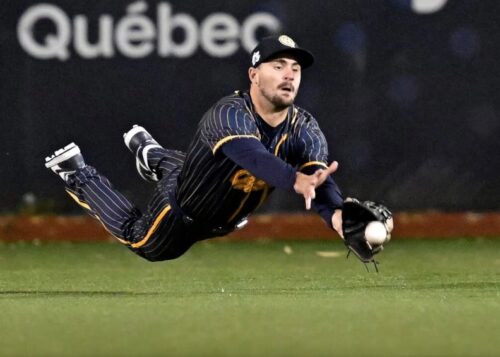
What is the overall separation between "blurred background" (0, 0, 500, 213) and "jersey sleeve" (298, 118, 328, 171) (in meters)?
4.18

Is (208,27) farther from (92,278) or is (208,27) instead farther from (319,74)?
(92,278)

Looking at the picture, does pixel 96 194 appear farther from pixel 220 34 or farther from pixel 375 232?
pixel 220 34

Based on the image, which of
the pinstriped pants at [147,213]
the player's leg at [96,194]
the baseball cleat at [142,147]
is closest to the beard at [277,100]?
the pinstriped pants at [147,213]

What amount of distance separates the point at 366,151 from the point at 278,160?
518cm

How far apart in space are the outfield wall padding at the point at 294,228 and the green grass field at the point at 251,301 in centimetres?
22

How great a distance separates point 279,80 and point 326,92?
453cm

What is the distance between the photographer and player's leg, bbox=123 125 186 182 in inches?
399

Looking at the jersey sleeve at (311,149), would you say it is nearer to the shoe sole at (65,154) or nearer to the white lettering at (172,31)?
the shoe sole at (65,154)

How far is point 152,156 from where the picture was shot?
10391mm

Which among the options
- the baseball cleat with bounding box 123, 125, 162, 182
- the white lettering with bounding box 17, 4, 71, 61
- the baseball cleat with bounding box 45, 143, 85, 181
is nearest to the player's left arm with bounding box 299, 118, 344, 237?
the baseball cleat with bounding box 123, 125, 162, 182

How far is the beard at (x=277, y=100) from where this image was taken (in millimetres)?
8492

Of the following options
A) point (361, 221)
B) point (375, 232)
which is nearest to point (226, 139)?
point (361, 221)

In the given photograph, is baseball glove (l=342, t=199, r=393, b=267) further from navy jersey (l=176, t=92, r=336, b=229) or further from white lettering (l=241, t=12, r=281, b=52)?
white lettering (l=241, t=12, r=281, b=52)

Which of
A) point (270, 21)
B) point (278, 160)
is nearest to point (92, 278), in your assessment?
point (278, 160)
